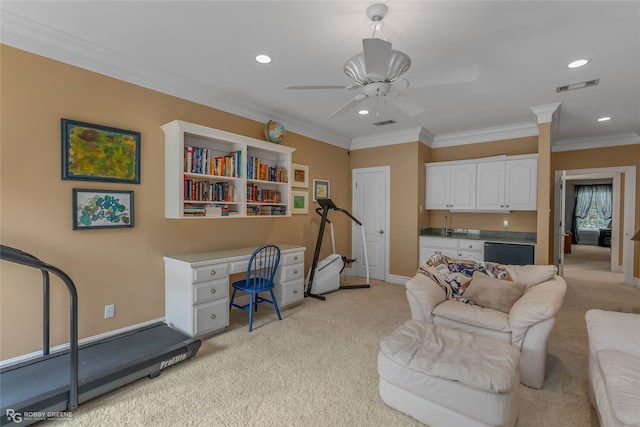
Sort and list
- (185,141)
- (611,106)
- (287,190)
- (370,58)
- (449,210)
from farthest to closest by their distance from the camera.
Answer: (449,210)
(287,190)
(611,106)
(185,141)
(370,58)

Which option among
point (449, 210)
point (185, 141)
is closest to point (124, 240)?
Answer: point (185, 141)

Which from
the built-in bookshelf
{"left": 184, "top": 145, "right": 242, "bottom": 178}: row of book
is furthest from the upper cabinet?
{"left": 184, "top": 145, "right": 242, "bottom": 178}: row of book

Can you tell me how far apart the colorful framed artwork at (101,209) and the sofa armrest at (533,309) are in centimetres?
345

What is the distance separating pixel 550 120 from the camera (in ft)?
12.5

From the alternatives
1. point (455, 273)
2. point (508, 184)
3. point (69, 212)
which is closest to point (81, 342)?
point (69, 212)

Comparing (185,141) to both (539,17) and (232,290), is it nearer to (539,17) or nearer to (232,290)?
(232,290)

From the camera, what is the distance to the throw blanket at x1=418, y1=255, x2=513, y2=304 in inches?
115

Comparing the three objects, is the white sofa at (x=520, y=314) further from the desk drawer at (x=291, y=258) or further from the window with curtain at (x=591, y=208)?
the window with curtain at (x=591, y=208)

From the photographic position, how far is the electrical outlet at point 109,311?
107 inches

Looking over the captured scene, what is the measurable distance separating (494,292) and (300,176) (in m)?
3.09

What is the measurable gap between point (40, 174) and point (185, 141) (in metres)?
1.28

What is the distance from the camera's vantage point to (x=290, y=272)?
3777mm

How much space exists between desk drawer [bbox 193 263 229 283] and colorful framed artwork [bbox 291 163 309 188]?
1.92 m

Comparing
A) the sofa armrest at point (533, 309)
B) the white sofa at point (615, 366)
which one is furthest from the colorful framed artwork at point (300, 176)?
the white sofa at point (615, 366)
